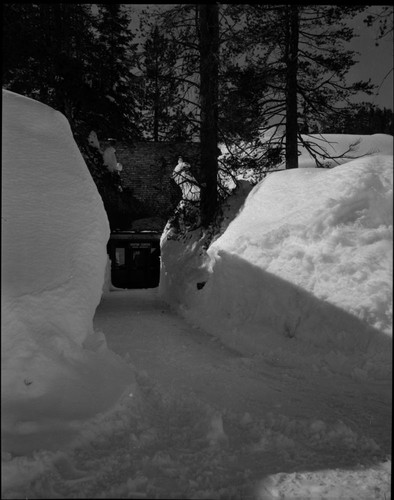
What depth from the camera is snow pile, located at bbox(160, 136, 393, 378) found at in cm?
439

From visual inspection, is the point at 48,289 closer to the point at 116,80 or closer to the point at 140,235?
the point at 116,80

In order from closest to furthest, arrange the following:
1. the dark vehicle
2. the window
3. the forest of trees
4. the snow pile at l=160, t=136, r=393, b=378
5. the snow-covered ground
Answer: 1. the snow-covered ground
2. the snow pile at l=160, t=136, r=393, b=378
3. the forest of trees
4. the dark vehicle
5. the window

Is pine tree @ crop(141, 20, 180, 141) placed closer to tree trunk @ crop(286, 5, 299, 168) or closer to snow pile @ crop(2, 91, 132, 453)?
tree trunk @ crop(286, 5, 299, 168)

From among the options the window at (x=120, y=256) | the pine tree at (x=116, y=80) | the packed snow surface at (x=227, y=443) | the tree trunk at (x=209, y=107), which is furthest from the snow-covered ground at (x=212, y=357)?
the window at (x=120, y=256)

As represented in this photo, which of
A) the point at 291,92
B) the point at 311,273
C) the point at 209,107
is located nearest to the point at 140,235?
the point at 209,107

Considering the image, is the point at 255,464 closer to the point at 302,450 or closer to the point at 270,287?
the point at 302,450

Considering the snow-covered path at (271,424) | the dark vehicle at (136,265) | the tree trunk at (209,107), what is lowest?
the snow-covered path at (271,424)

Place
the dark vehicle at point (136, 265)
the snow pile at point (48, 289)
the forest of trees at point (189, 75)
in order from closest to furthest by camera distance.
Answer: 1. the snow pile at point (48, 289)
2. the forest of trees at point (189, 75)
3. the dark vehicle at point (136, 265)

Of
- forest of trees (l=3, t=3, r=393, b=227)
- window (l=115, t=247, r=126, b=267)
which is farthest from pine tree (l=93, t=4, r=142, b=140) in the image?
window (l=115, t=247, r=126, b=267)

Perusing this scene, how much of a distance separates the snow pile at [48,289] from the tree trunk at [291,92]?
678 cm

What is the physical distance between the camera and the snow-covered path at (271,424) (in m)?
2.56

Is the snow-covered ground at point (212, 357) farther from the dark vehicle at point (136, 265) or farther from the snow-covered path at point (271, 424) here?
the dark vehicle at point (136, 265)

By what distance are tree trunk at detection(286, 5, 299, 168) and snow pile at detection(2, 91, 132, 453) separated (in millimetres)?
6783

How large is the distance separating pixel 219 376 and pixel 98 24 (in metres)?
9.05
